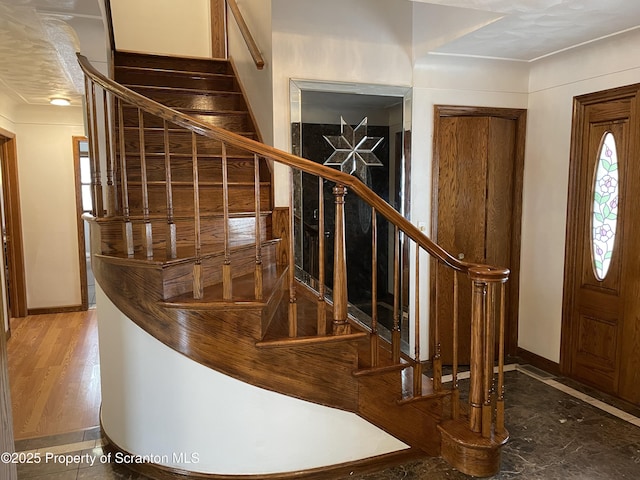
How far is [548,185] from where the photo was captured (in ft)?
12.0

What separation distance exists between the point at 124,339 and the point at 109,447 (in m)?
0.73

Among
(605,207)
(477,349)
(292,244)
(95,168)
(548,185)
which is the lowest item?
(477,349)

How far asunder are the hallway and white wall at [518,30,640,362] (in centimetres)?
42

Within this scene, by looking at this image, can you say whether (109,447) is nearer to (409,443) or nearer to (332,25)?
(409,443)

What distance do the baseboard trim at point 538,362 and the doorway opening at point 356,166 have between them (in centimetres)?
113

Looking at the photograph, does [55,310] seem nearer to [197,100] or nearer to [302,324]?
Answer: [197,100]

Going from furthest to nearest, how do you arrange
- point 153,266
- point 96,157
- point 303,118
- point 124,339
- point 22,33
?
point 303,118
point 22,33
point 96,157
point 124,339
point 153,266

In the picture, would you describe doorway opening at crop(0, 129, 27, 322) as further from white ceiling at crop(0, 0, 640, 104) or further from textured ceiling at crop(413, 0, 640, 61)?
textured ceiling at crop(413, 0, 640, 61)

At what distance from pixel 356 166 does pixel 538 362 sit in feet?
7.26

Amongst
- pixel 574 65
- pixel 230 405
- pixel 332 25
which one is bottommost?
pixel 230 405

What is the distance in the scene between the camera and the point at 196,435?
222 centimetres

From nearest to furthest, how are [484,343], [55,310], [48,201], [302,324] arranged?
[484,343]
[302,324]
[48,201]
[55,310]

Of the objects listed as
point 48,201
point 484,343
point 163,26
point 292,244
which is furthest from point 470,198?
point 48,201

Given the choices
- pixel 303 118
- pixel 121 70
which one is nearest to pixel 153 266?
pixel 303 118
